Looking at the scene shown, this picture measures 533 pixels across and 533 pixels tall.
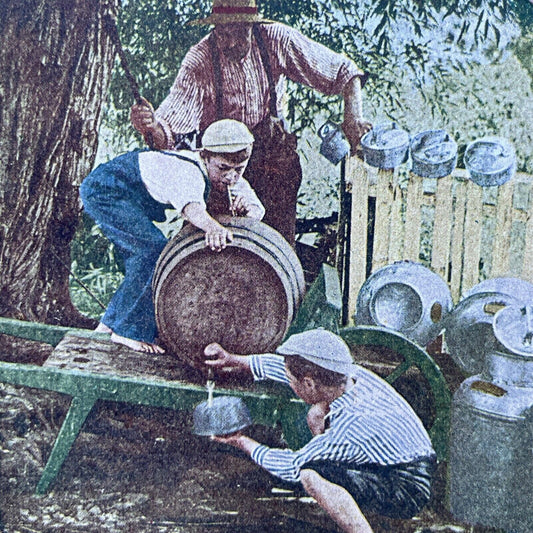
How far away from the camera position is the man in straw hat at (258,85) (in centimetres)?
453

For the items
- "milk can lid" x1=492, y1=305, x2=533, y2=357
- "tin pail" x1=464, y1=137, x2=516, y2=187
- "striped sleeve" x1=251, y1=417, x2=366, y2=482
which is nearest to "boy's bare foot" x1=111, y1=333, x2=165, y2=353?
"striped sleeve" x1=251, y1=417, x2=366, y2=482

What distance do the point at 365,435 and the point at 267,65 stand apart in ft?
7.87

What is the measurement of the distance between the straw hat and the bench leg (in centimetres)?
250

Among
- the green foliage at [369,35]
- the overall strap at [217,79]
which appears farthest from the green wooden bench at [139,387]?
the green foliage at [369,35]

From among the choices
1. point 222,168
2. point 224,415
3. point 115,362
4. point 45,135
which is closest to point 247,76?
point 222,168

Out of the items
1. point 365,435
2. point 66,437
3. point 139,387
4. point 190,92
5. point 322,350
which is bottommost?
point 66,437

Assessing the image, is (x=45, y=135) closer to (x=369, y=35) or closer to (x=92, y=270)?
(x=92, y=270)

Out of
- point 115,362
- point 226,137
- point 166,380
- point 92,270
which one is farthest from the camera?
point 92,270

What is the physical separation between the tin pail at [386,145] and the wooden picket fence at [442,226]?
0.29 ft

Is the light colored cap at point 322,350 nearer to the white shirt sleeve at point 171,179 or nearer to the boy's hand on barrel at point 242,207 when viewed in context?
the boy's hand on barrel at point 242,207

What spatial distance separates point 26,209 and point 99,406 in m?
1.44

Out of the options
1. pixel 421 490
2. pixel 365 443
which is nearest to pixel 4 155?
pixel 365 443

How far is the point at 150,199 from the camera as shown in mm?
4516

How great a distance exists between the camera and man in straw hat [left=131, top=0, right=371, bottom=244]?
14.9 ft
